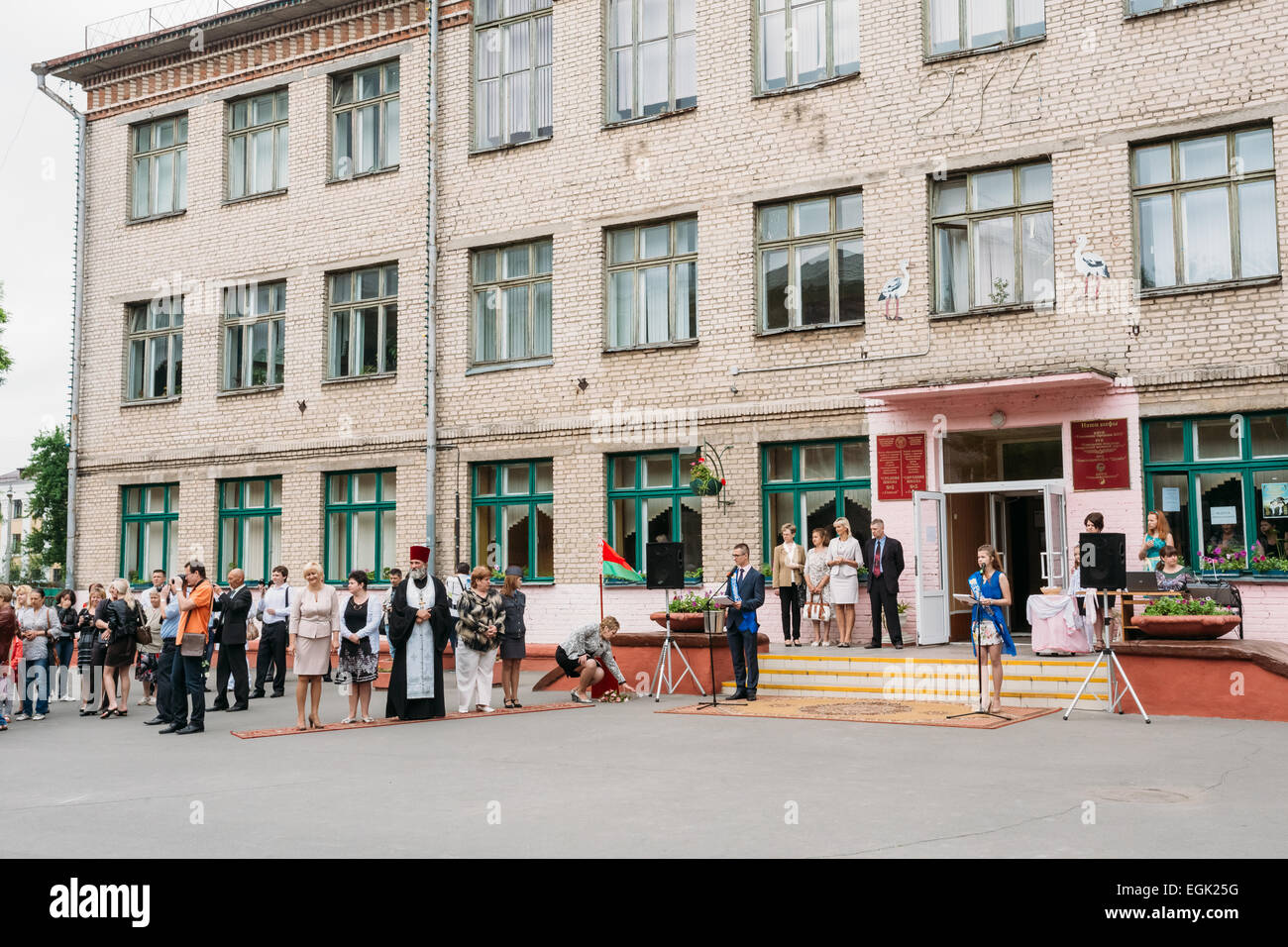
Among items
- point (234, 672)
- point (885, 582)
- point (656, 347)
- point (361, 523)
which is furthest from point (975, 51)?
point (361, 523)

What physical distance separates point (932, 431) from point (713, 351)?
3691mm

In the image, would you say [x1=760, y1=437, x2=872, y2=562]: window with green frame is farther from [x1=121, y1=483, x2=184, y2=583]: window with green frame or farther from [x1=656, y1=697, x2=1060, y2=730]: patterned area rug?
[x1=121, y1=483, x2=184, y2=583]: window with green frame

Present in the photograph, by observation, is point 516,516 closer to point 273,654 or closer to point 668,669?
point 273,654

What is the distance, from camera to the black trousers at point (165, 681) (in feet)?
45.8

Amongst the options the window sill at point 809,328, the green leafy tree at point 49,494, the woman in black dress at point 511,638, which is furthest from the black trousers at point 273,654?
the green leafy tree at point 49,494

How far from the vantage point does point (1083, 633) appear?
1515 centimetres

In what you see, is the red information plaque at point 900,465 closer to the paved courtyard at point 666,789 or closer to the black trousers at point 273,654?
the paved courtyard at point 666,789

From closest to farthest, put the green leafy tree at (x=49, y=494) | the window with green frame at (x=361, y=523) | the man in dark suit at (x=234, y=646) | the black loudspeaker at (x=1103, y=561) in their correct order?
the black loudspeaker at (x=1103, y=561)
the man in dark suit at (x=234, y=646)
the window with green frame at (x=361, y=523)
the green leafy tree at (x=49, y=494)

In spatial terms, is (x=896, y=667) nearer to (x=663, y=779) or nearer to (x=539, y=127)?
(x=663, y=779)

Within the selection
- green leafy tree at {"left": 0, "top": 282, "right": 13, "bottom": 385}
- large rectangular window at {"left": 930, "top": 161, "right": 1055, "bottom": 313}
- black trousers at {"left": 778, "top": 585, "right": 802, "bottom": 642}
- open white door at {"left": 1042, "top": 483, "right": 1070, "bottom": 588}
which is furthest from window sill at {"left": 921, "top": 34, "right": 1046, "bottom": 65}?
green leafy tree at {"left": 0, "top": 282, "right": 13, "bottom": 385}

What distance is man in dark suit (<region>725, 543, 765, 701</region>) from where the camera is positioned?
49.4 feet

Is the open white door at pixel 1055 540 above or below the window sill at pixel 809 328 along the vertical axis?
below

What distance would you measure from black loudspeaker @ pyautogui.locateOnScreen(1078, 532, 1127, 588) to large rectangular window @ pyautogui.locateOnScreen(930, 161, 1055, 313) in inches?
214

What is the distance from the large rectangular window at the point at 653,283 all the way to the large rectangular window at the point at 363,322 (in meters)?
4.43
